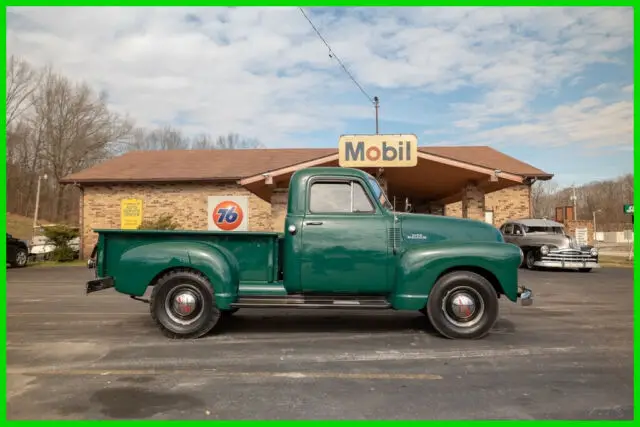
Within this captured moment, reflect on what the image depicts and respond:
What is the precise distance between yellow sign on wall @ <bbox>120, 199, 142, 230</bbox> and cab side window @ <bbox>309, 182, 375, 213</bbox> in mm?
18243

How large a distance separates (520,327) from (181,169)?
65.8 ft

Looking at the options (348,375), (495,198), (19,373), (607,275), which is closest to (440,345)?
(348,375)

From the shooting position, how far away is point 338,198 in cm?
626

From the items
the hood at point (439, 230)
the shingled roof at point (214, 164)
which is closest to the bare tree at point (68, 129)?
the shingled roof at point (214, 164)

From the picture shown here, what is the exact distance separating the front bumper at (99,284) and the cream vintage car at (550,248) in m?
14.5

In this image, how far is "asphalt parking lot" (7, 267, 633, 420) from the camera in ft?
12.3

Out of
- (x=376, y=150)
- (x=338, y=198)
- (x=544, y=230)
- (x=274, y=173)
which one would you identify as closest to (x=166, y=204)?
(x=274, y=173)

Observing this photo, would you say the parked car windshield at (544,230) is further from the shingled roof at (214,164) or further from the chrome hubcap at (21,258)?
the chrome hubcap at (21,258)

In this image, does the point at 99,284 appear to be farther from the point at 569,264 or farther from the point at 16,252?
the point at 16,252

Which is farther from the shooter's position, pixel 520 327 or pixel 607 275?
pixel 607 275

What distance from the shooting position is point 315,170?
6.43 m

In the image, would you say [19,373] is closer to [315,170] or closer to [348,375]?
[348,375]

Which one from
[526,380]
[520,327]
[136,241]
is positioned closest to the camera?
[526,380]

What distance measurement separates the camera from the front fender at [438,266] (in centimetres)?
585
